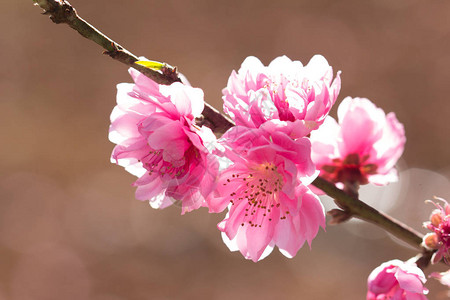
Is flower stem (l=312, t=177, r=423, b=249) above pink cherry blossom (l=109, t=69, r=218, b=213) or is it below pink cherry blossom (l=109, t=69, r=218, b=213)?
below

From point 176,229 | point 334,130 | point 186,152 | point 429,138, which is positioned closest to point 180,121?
point 186,152

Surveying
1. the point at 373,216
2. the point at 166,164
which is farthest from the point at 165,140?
the point at 373,216

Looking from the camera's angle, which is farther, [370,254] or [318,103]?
[370,254]

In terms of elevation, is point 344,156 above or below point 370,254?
above

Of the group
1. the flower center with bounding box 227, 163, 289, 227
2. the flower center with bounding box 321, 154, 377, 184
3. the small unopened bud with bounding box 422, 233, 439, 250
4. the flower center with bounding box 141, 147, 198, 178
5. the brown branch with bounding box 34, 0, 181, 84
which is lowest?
the small unopened bud with bounding box 422, 233, 439, 250

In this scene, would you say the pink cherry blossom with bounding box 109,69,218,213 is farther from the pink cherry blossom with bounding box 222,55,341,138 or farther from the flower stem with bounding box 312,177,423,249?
the flower stem with bounding box 312,177,423,249

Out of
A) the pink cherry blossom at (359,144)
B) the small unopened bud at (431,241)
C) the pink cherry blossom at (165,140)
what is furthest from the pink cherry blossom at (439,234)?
the pink cherry blossom at (165,140)

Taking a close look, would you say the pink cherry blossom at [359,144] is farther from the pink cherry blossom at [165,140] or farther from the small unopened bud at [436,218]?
the pink cherry blossom at [165,140]

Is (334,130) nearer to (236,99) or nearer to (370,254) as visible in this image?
(236,99)

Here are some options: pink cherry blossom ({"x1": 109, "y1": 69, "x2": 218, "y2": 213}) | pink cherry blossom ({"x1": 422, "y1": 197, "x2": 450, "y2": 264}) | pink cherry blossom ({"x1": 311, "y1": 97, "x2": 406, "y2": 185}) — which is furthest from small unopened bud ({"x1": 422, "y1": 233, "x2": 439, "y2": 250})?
pink cherry blossom ({"x1": 109, "y1": 69, "x2": 218, "y2": 213})
